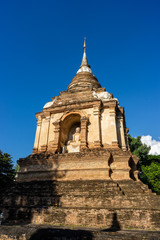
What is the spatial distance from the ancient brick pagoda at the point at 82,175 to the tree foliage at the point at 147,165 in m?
11.9

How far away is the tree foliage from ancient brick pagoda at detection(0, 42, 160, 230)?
39.2 feet

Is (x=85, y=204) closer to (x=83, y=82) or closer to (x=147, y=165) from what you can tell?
(x=83, y=82)

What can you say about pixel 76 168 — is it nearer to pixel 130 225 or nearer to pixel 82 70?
pixel 130 225

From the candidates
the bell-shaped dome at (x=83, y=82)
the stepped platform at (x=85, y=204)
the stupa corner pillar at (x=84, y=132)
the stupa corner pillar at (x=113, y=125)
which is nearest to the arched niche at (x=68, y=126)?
the stupa corner pillar at (x=84, y=132)

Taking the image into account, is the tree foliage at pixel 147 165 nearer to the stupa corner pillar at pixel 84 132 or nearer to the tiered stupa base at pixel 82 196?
the tiered stupa base at pixel 82 196

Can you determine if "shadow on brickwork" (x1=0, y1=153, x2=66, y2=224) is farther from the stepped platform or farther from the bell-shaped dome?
the bell-shaped dome

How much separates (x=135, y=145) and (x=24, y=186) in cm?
2174

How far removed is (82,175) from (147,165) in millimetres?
19821

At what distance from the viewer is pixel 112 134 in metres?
14.0

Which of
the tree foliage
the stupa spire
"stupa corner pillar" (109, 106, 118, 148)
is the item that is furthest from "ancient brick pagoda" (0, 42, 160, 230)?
the tree foliage

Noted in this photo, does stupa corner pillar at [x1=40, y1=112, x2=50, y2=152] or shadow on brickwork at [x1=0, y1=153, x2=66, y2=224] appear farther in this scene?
stupa corner pillar at [x1=40, y1=112, x2=50, y2=152]

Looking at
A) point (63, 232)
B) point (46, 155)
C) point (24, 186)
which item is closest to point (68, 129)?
point (46, 155)

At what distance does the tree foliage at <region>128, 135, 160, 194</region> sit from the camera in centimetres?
2303

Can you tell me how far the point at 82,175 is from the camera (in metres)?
11.8
